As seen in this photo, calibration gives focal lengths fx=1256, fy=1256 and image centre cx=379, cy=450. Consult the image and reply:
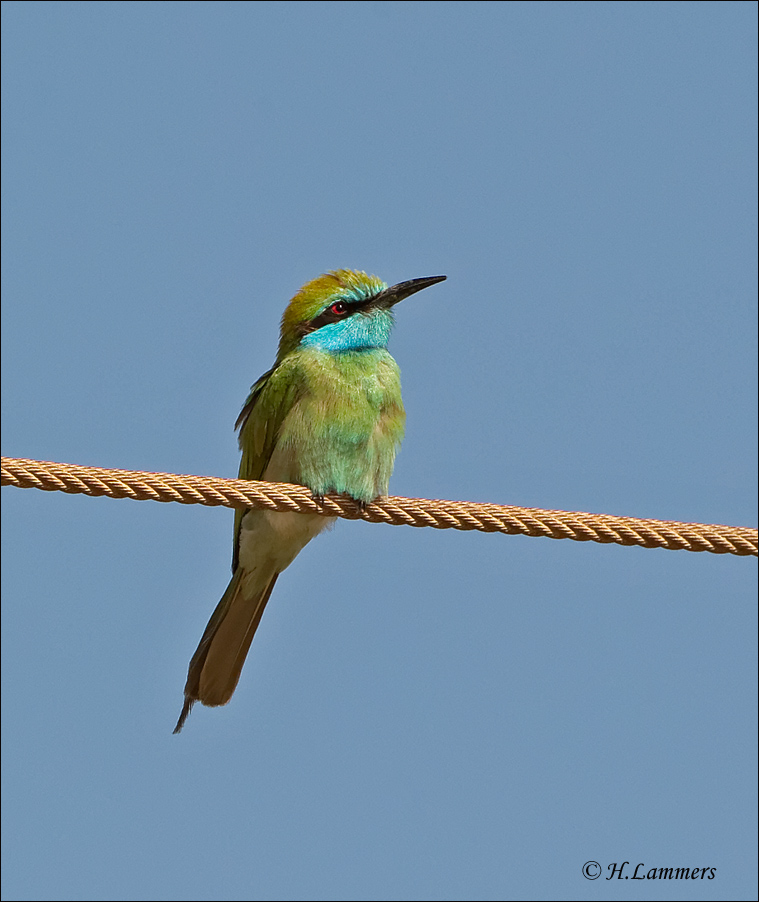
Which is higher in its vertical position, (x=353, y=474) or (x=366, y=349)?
(x=366, y=349)

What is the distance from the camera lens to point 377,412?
16.3 feet

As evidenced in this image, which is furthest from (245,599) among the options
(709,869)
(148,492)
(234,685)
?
(709,869)

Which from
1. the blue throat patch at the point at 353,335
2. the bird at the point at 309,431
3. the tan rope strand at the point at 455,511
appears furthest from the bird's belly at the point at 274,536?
the tan rope strand at the point at 455,511

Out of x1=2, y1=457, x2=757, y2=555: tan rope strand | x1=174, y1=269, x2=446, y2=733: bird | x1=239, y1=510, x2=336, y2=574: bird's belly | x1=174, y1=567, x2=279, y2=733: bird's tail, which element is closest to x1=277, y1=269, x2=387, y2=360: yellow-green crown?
x1=174, y1=269, x2=446, y2=733: bird

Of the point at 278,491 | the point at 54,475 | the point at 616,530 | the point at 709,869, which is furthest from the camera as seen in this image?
the point at 709,869

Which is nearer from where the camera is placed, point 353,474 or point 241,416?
point 353,474

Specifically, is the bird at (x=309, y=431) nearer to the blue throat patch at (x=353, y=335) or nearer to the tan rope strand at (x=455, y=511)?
the blue throat patch at (x=353, y=335)

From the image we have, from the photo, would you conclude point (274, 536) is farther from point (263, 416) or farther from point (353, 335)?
point (353, 335)

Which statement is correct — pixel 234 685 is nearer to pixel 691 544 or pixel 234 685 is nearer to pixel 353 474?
pixel 353 474

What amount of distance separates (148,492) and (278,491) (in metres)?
0.60

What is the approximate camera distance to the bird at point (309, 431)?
15.9ft

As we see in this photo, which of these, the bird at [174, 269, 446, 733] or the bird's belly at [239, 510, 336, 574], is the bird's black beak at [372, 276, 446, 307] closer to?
the bird at [174, 269, 446, 733]

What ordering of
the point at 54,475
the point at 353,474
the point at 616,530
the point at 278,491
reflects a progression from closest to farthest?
1. the point at 54,475
2. the point at 616,530
3. the point at 278,491
4. the point at 353,474

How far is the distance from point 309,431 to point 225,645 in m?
1.00
